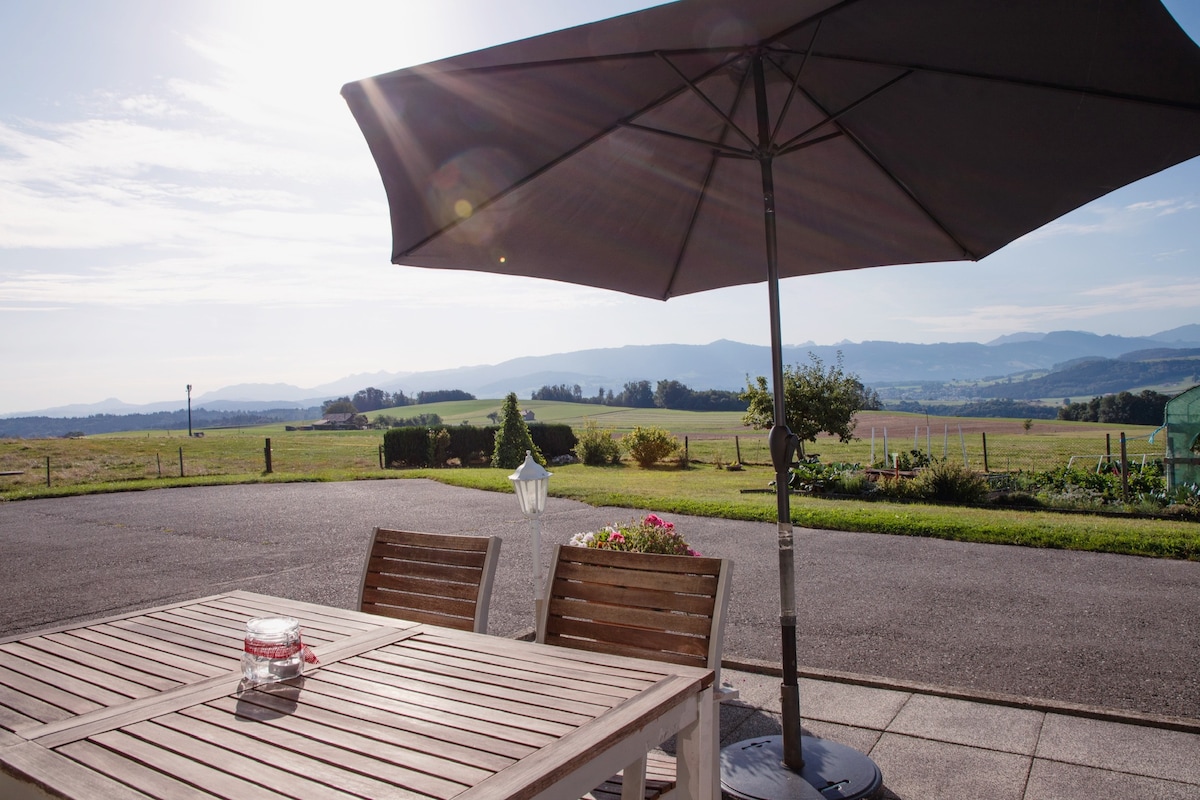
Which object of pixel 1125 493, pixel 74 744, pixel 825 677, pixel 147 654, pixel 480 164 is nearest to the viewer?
pixel 74 744

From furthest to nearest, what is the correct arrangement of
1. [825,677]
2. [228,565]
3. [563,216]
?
[228,565] < [825,677] < [563,216]

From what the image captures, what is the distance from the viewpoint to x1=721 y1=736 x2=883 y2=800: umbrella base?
2.69 m

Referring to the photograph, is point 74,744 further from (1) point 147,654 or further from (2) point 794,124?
(2) point 794,124

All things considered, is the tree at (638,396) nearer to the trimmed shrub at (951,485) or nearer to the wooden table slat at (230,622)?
the trimmed shrub at (951,485)

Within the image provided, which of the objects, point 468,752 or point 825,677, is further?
point 825,677

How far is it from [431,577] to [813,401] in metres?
15.9

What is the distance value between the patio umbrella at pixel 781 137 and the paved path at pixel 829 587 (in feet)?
6.61

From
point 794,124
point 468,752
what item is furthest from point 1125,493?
point 468,752

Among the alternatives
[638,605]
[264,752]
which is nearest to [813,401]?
[638,605]

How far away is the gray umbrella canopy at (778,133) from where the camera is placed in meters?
2.32

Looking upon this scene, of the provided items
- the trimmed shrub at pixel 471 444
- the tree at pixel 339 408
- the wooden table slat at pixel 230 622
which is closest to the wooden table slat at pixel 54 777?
the wooden table slat at pixel 230 622

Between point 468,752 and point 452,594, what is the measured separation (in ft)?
5.10

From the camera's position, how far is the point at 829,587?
6473mm

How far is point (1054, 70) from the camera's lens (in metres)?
2.53
